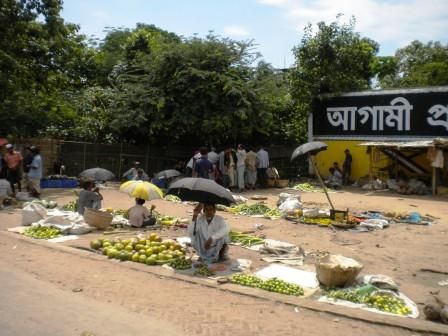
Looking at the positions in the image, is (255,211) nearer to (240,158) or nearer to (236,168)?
(240,158)

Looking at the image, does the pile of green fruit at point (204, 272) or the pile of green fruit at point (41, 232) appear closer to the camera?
the pile of green fruit at point (204, 272)

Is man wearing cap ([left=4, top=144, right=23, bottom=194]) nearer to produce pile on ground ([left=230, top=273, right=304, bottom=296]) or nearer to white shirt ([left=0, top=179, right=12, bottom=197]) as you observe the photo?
white shirt ([left=0, top=179, right=12, bottom=197])

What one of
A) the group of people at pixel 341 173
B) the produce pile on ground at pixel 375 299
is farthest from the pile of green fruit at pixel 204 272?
the group of people at pixel 341 173

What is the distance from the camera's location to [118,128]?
21406mm

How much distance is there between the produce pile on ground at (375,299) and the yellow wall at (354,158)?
16.8m

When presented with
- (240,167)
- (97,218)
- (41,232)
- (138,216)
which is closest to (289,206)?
(138,216)

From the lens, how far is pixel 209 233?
777 cm

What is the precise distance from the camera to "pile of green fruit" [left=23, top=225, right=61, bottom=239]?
971 centimetres

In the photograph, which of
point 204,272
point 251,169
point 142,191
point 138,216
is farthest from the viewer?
point 251,169

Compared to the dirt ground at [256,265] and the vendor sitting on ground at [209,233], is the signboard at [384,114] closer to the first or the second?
the dirt ground at [256,265]

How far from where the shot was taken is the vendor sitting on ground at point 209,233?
25.4ft

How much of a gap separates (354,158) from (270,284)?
18.0 m

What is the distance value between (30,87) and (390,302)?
831 inches

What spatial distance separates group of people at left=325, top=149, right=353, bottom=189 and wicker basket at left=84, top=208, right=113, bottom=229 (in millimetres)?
13540
